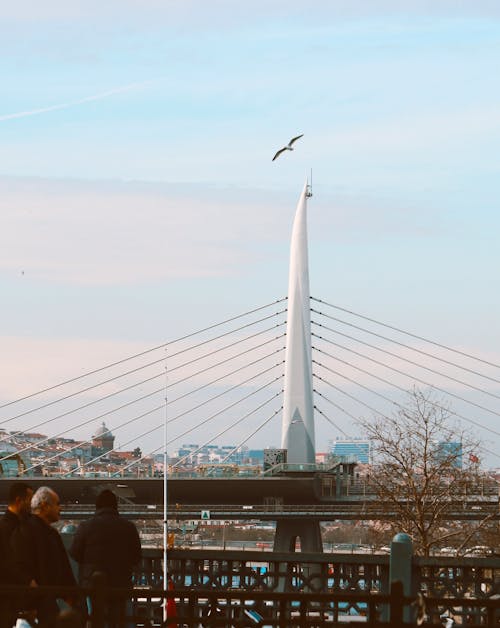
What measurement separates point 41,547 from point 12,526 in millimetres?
337

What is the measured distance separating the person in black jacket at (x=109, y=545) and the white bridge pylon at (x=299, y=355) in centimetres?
7298

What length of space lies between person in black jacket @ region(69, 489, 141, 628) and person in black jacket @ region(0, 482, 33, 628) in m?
0.82

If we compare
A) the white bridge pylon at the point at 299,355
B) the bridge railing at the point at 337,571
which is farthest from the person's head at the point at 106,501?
the white bridge pylon at the point at 299,355

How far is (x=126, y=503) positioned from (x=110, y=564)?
102 metres

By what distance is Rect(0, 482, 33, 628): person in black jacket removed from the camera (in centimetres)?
1127

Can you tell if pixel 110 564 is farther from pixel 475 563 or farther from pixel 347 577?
pixel 475 563

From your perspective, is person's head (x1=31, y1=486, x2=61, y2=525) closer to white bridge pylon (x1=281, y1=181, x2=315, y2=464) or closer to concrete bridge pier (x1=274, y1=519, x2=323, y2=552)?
white bridge pylon (x1=281, y1=181, x2=315, y2=464)

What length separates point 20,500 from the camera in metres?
12.0

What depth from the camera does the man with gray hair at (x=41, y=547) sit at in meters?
11.7

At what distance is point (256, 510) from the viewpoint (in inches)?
3999

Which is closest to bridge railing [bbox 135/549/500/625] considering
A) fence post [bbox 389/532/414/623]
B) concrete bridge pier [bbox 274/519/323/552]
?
fence post [bbox 389/532/414/623]

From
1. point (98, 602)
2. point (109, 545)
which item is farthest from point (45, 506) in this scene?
point (98, 602)

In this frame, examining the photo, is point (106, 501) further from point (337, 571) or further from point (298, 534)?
point (298, 534)

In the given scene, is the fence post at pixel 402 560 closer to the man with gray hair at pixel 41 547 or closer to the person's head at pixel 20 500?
the man with gray hair at pixel 41 547
